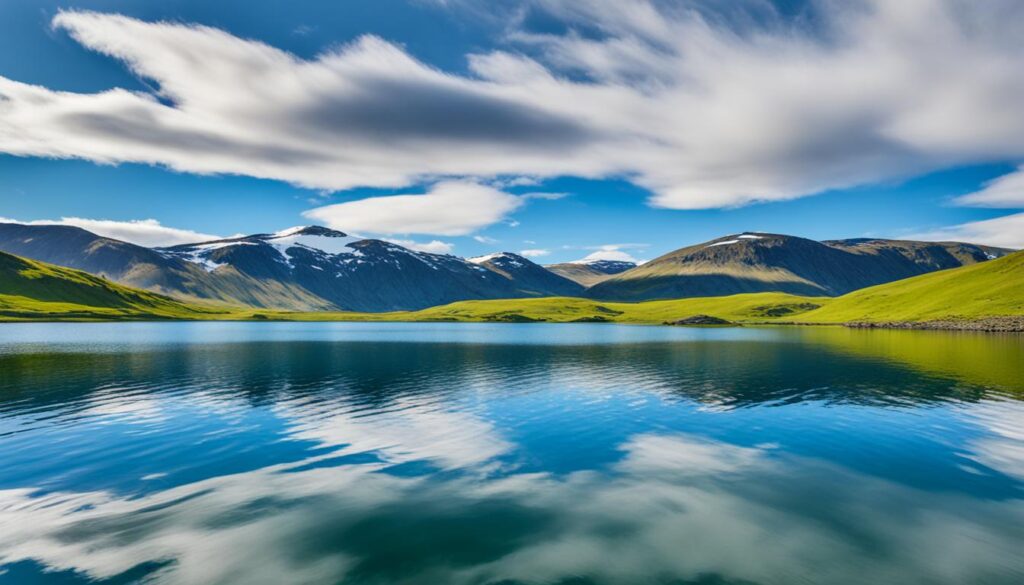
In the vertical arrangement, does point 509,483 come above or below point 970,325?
below

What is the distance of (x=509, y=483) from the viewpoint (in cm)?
2755

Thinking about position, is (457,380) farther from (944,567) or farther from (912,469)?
(944,567)

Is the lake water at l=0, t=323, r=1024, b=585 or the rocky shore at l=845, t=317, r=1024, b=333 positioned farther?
the rocky shore at l=845, t=317, r=1024, b=333

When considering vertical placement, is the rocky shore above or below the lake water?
above

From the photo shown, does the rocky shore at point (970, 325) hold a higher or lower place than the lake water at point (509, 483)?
higher

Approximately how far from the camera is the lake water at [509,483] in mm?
18875

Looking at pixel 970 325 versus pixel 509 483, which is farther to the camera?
pixel 970 325

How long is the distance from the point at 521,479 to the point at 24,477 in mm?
25904

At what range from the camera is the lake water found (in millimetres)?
18875

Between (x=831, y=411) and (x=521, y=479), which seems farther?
(x=831, y=411)

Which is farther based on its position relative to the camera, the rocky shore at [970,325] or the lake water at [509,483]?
the rocky shore at [970,325]

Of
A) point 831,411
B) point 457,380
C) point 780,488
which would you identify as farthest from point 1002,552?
point 457,380

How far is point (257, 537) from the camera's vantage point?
21.0 meters

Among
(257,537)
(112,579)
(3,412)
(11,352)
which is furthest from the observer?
(11,352)
